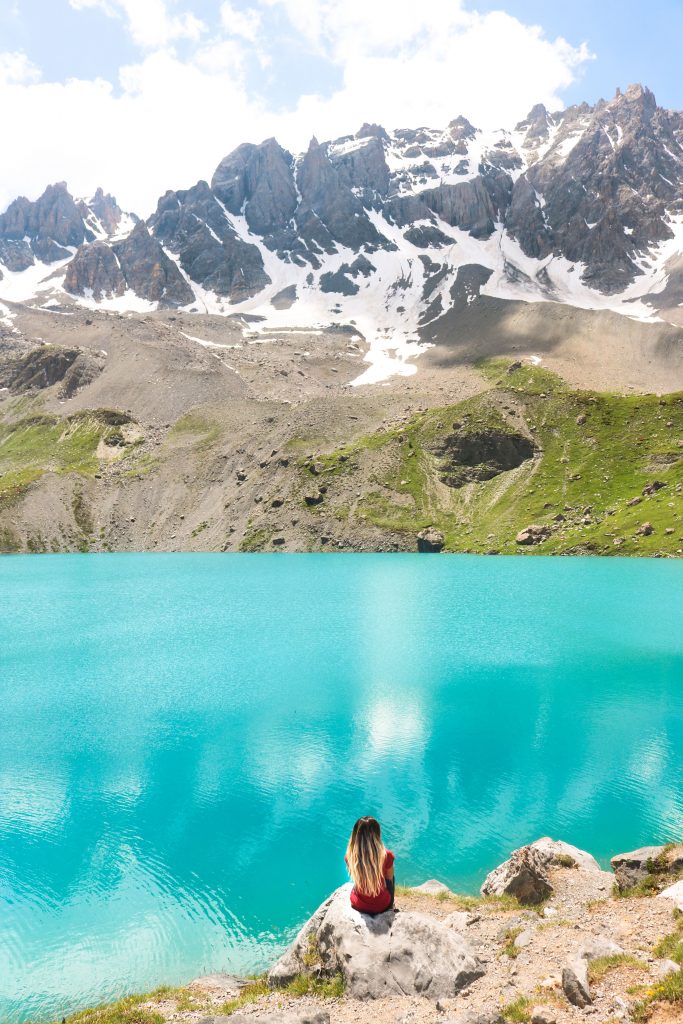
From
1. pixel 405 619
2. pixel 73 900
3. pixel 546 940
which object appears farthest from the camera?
pixel 405 619

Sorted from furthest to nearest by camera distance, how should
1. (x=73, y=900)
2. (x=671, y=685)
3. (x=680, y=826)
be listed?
(x=671, y=685)
(x=680, y=826)
(x=73, y=900)

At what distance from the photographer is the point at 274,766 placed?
79.2 feet

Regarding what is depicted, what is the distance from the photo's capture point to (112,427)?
538ft

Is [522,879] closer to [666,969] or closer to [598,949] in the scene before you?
[598,949]

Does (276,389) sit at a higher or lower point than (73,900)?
higher

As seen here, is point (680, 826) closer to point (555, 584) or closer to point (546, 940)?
point (546, 940)

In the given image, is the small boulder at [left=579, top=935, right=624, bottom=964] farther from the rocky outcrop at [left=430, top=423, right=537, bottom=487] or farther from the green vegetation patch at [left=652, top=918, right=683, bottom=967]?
the rocky outcrop at [left=430, top=423, right=537, bottom=487]

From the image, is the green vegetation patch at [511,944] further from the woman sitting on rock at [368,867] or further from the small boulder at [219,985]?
the small boulder at [219,985]

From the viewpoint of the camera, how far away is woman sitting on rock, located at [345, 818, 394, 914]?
11.8 metres

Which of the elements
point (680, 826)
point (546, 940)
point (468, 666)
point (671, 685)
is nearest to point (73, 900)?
point (546, 940)

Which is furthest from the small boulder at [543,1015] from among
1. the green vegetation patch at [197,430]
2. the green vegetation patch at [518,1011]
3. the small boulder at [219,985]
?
the green vegetation patch at [197,430]

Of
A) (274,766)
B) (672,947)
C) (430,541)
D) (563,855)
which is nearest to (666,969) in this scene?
(672,947)

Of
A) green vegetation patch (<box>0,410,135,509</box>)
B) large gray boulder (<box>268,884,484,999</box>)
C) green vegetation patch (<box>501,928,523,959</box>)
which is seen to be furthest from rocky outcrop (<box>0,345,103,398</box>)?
green vegetation patch (<box>501,928,523,959</box>)

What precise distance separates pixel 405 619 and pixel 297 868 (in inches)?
1463
